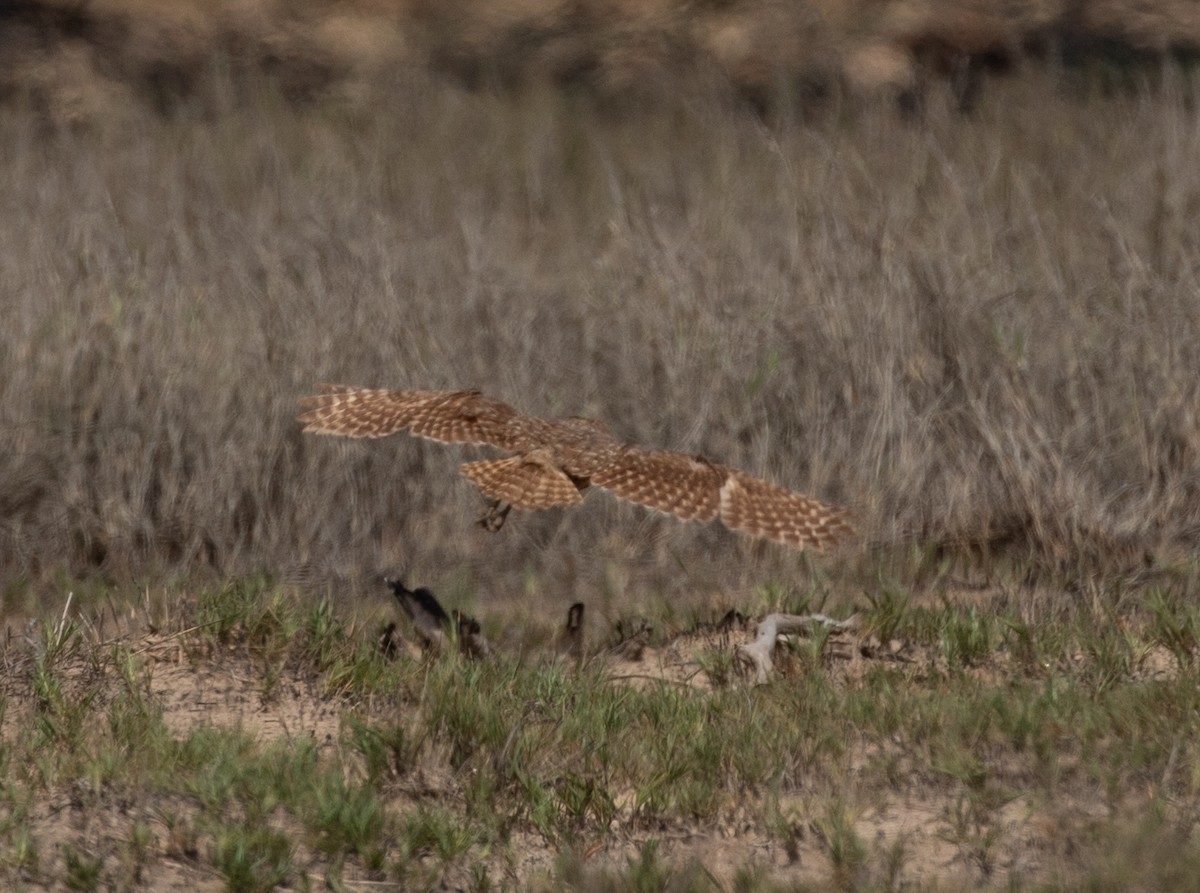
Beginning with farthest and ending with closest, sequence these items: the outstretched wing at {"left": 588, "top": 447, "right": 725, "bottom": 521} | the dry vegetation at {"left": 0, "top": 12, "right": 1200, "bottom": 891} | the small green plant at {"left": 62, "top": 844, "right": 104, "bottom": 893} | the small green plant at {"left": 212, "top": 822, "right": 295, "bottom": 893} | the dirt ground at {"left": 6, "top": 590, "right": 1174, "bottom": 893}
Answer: the outstretched wing at {"left": 588, "top": 447, "right": 725, "bottom": 521} → the dry vegetation at {"left": 0, "top": 12, "right": 1200, "bottom": 891} → the dirt ground at {"left": 6, "top": 590, "right": 1174, "bottom": 893} → the small green plant at {"left": 212, "top": 822, "right": 295, "bottom": 893} → the small green plant at {"left": 62, "top": 844, "right": 104, "bottom": 893}

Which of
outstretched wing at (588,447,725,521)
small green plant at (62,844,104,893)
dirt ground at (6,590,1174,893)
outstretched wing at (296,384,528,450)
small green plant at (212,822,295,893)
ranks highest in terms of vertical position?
outstretched wing at (296,384,528,450)

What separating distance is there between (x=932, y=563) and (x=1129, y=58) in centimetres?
790

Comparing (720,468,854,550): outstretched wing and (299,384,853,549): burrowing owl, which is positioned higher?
(299,384,853,549): burrowing owl

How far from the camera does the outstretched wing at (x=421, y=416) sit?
5.78 meters

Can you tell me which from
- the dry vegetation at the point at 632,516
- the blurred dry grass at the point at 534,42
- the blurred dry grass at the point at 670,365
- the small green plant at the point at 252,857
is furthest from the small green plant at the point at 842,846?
the blurred dry grass at the point at 534,42

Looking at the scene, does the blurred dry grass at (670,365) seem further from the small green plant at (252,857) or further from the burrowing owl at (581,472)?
the small green plant at (252,857)

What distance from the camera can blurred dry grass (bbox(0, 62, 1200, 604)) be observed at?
7086mm

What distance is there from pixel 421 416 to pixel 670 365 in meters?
2.00

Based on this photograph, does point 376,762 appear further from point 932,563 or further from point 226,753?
point 932,563

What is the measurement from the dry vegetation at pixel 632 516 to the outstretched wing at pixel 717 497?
41 centimetres

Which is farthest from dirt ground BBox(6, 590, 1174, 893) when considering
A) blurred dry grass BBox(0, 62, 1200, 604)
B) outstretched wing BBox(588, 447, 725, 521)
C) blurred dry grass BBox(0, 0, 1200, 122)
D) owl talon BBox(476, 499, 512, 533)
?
blurred dry grass BBox(0, 0, 1200, 122)

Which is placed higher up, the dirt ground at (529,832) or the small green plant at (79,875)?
the small green plant at (79,875)

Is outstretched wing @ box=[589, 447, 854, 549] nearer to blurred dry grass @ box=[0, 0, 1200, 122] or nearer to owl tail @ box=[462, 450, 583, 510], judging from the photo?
owl tail @ box=[462, 450, 583, 510]

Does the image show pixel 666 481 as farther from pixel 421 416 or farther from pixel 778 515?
pixel 421 416
